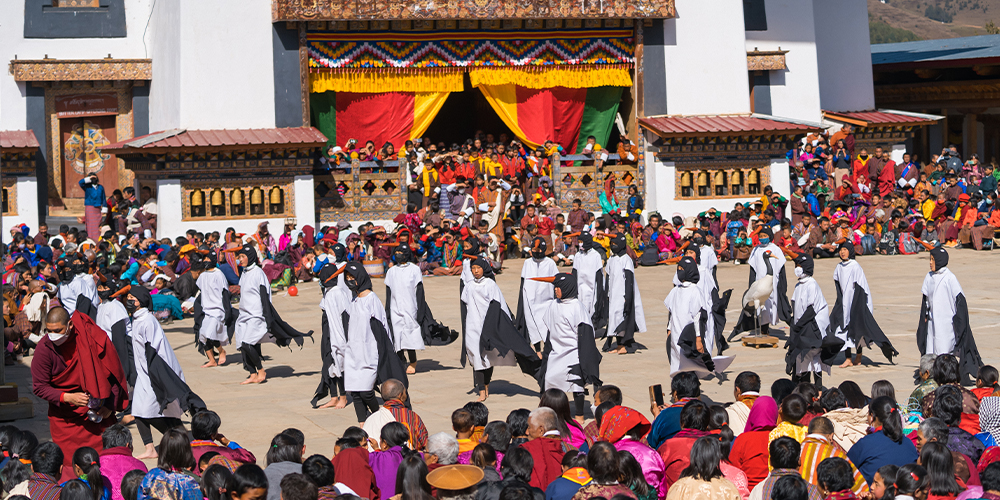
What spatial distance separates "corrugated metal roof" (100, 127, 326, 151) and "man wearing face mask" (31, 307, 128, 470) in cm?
1325

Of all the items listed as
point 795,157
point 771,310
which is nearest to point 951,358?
point 771,310

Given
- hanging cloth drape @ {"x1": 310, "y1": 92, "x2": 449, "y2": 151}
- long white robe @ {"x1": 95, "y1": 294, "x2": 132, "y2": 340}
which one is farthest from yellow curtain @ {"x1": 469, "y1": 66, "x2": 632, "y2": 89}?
Answer: long white robe @ {"x1": 95, "y1": 294, "x2": 132, "y2": 340}

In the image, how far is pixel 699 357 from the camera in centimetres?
1080

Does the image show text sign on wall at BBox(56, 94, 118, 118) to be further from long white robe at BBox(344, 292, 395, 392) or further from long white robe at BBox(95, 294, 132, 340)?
long white robe at BBox(344, 292, 395, 392)

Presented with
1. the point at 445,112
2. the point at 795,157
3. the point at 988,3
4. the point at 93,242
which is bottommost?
the point at 93,242

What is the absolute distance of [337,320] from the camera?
34.3 feet

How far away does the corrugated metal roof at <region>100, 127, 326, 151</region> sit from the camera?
2075 cm

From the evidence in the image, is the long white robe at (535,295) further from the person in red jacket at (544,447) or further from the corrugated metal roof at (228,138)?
the corrugated metal roof at (228,138)

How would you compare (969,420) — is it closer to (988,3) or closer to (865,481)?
(865,481)

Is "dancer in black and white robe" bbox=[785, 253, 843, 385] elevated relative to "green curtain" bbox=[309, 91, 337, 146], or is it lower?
lower

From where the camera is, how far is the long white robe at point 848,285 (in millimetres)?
11969

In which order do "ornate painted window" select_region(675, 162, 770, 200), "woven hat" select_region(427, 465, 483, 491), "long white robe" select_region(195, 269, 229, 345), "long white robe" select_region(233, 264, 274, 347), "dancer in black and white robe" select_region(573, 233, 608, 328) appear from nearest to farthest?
"woven hat" select_region(427, 465, 483, 491) < "long white robe" select_region(233, 264, 274, 347) < "long white robe" select_region(195, 269, 229, 345) < "dancer in black and white robe" select_region(573, 233, 608, 328) < "ornate painted window" select_region(675, 162, 770, 200)

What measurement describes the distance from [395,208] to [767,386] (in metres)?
12.5

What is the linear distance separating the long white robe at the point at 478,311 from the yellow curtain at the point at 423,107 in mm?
11701
